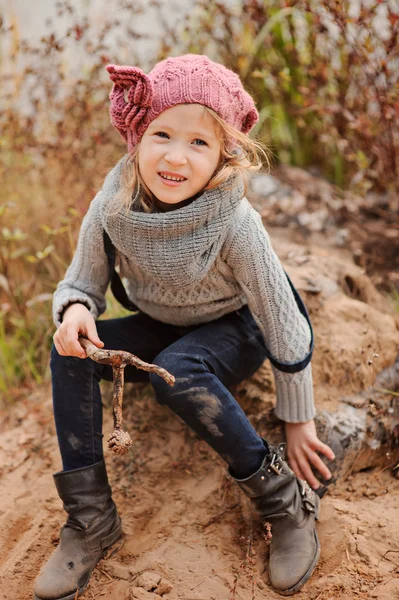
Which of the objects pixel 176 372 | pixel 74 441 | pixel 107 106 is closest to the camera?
pixel 176 372

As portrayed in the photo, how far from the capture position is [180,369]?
1.73 m

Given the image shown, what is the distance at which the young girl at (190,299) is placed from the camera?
173cm

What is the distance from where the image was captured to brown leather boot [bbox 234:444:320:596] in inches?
68.1

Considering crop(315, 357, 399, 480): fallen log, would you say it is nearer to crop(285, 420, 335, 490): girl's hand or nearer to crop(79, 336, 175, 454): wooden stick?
crop(285, 420, 335, 490): girl's hand

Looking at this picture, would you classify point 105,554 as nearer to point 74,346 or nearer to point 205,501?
point 205,501

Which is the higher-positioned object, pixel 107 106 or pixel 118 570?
pixel 107 106

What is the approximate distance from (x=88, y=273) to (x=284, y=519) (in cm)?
97

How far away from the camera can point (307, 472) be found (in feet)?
6.50

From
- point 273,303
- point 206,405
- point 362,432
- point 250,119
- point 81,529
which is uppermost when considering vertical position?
point 250,119

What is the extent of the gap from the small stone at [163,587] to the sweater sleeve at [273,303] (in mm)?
619

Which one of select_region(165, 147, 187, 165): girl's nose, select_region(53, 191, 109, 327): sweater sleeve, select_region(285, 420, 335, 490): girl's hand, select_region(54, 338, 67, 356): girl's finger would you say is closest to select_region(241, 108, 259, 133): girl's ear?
select_region(165, 147, 187, 165): girl's nose

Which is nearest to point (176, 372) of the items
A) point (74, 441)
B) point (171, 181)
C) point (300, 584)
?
point (74, 441)

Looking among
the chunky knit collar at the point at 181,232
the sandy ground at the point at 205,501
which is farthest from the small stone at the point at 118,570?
the chunky knit collar at the point at 181,232

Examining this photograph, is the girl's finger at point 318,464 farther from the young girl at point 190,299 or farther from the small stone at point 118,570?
the small stone at point 118,570
